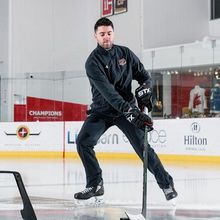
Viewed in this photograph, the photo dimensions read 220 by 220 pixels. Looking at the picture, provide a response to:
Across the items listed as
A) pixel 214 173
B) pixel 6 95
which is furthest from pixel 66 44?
pixel 214 173

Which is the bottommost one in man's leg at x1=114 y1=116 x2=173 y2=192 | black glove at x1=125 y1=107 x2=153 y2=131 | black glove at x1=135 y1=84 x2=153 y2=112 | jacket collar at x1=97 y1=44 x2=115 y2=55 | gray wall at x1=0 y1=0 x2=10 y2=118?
man's leg at x1=114 y1=116 x2=173 y2=192

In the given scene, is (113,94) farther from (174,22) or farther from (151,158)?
(174,22)

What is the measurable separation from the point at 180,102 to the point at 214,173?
504 centimetres

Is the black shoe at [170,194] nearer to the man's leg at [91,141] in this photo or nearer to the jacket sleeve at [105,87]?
the man's leg at [91,141]

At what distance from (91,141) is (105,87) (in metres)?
0.66

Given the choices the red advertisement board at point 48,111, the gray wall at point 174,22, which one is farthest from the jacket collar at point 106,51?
the gray wall at point 174,22

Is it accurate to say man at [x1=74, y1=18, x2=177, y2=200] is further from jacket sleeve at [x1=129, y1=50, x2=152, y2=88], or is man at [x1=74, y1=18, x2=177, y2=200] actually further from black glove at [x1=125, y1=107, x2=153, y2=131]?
black glove at [x1=125, y1=107, x2=153, y2=131]

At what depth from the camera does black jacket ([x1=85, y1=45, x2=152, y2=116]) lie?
4.52 metres

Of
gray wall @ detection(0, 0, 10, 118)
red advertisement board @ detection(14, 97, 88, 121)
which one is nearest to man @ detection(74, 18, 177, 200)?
red advertisement board @ detection(14, 97, 88, 121)

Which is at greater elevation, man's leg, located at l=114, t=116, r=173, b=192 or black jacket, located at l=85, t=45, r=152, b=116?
black jacket, located at l=85, t=45, r=152, b=116

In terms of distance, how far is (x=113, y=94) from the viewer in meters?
4.36

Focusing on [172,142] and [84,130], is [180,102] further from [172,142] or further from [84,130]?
[84,130]

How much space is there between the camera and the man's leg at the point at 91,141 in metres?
4.84

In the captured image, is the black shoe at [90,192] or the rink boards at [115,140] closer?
the black shoe at [90,192]
